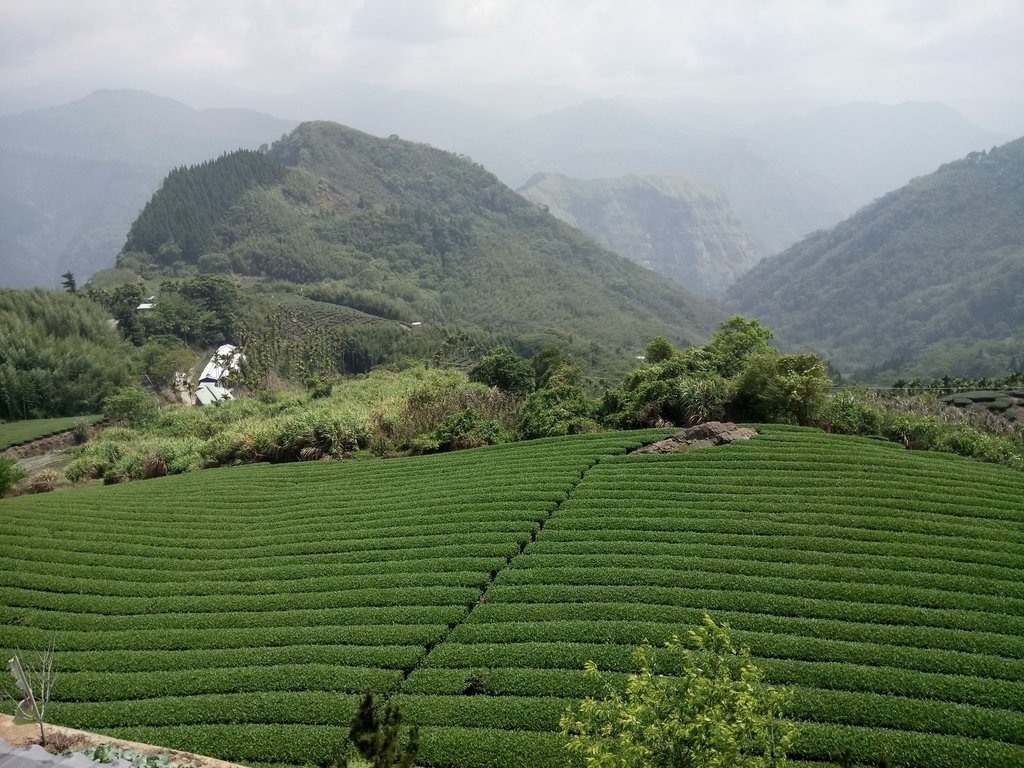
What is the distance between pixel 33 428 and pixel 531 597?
5280 cm

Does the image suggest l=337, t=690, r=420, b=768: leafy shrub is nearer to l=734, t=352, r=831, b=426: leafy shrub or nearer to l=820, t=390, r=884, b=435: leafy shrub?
l=734, t=352, r=831, b=426: leafy shrub

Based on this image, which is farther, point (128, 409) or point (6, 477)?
point (128, 409)

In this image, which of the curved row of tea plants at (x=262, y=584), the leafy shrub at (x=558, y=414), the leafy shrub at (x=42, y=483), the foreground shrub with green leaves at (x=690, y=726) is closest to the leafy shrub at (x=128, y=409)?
the leafy shrub at (x=42, y=483)

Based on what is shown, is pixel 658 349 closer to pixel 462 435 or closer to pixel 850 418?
pixel 850 418

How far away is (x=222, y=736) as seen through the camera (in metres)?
10.8

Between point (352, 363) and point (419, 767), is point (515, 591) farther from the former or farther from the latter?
point (352, 363)

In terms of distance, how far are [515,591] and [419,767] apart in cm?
498

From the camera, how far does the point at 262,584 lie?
636 inches

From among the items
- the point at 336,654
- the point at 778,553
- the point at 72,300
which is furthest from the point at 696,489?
the point at 72,300

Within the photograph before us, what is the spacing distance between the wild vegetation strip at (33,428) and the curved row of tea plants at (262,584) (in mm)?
27913

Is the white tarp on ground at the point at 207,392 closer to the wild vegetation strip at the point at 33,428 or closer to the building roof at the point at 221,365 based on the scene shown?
the building roof at the point at 221,365

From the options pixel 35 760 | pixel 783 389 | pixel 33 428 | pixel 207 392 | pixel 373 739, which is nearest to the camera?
pixel 373 739

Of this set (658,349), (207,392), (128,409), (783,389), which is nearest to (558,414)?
(783,389)

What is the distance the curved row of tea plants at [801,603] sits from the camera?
10133 millimetres
